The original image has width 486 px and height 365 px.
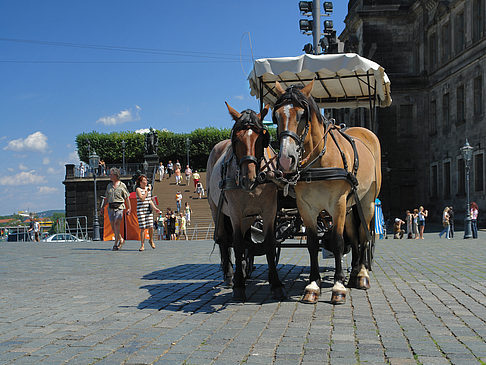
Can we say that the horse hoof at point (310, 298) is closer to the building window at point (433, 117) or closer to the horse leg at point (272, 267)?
the horse leg at point (272, 267)

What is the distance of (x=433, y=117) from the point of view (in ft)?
133

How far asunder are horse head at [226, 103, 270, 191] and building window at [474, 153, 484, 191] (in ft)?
95.0

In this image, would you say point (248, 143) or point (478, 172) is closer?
point (248, 143)

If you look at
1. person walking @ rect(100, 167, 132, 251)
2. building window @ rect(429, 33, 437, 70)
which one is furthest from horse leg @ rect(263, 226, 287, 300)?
building window @ rect(429, 33, 437, 70)

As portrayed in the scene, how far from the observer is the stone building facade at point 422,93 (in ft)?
115

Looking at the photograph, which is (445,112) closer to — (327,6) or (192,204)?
(192,204)

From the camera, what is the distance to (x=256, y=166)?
598cm

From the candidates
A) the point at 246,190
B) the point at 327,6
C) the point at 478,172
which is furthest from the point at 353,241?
the point at 478,172

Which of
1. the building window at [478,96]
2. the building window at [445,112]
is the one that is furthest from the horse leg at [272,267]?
the building window at [445,112]

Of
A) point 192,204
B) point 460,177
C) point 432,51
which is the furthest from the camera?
point 432,51

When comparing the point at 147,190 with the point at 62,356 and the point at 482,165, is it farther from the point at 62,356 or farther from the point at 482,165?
the point at 482,165

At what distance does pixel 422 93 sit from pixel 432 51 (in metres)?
3.07

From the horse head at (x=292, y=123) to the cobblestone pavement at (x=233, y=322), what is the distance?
61.3 inches

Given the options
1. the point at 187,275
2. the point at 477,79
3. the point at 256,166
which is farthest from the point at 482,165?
the point at 256,166
